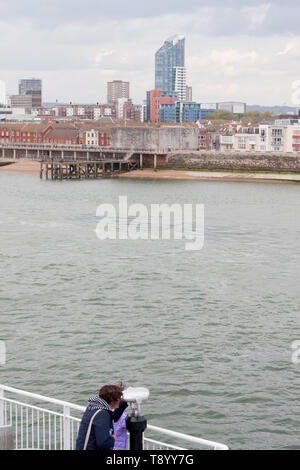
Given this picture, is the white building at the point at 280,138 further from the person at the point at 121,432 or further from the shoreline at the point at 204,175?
the person at the point at 121,432

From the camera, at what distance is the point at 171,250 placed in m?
35.0

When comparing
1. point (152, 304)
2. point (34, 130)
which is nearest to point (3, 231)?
point (152, 304)

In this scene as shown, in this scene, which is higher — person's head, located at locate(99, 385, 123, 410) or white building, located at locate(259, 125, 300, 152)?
white building, located at locate(259, 125, 300, 152)

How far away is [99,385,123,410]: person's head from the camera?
7.86m

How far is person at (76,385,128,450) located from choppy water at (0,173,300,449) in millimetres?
6574

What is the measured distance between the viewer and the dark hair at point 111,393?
309 inches

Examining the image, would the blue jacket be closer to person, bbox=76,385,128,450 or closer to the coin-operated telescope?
person, bbox=76,385,128,450

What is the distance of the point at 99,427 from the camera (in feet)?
→ 25.5

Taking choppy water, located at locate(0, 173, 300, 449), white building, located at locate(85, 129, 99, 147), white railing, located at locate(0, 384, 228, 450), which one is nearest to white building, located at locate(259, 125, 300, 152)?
white building, located at locate(85, 129, 99, 147)

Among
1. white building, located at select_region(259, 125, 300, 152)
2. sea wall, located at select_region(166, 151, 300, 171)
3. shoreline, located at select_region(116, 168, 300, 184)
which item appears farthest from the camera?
white building, located at select_region(259, 125, 300, 152)

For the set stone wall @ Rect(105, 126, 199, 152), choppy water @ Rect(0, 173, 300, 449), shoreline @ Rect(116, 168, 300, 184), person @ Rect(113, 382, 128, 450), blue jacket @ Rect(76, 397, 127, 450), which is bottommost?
choppy water @ Rect(0, 173, 300, 449)

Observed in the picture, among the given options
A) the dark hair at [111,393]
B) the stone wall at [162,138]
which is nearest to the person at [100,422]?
the dark hair at [111,393]

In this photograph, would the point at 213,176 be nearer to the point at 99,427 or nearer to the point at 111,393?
the point at 111,393
